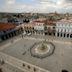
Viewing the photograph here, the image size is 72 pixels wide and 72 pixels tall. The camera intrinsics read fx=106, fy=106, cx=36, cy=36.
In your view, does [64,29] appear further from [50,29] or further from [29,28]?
[29,28]

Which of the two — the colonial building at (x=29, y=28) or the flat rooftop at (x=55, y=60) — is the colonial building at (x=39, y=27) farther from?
the flat rooftop at (x=55, y=60)

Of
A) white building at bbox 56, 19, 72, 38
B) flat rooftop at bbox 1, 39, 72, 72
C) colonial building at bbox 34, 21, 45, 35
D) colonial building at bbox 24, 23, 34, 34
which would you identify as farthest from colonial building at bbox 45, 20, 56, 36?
flat rooftop at bbox 1, 39, 72, 72

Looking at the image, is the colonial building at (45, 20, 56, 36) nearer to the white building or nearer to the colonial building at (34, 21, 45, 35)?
the colonial building at (34, 21, 45, 35)

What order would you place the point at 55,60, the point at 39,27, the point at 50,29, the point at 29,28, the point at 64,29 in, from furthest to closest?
the point at 29,28, the point at 39,27, the point at 50,29, the point at 64,29, the point at 55,60

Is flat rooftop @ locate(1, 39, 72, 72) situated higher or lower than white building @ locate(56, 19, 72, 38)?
lower

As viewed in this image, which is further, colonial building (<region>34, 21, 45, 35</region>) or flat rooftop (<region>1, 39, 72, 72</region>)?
colonial building (<region>34, 21, 45, 35</region>)

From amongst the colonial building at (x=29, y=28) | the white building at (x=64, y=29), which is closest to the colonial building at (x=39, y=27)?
the colonial building at (x=29, y=28)

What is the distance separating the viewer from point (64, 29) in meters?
47.5

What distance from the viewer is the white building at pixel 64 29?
46.3 metres

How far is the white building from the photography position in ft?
152

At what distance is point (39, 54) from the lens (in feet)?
96.8

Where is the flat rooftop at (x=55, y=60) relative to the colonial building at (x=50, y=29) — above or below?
below

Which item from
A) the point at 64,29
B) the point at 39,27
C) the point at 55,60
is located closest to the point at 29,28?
the point at 39,27

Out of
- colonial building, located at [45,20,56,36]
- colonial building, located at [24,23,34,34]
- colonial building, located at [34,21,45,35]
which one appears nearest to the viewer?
colonial building, located at [45,20,56,36]
